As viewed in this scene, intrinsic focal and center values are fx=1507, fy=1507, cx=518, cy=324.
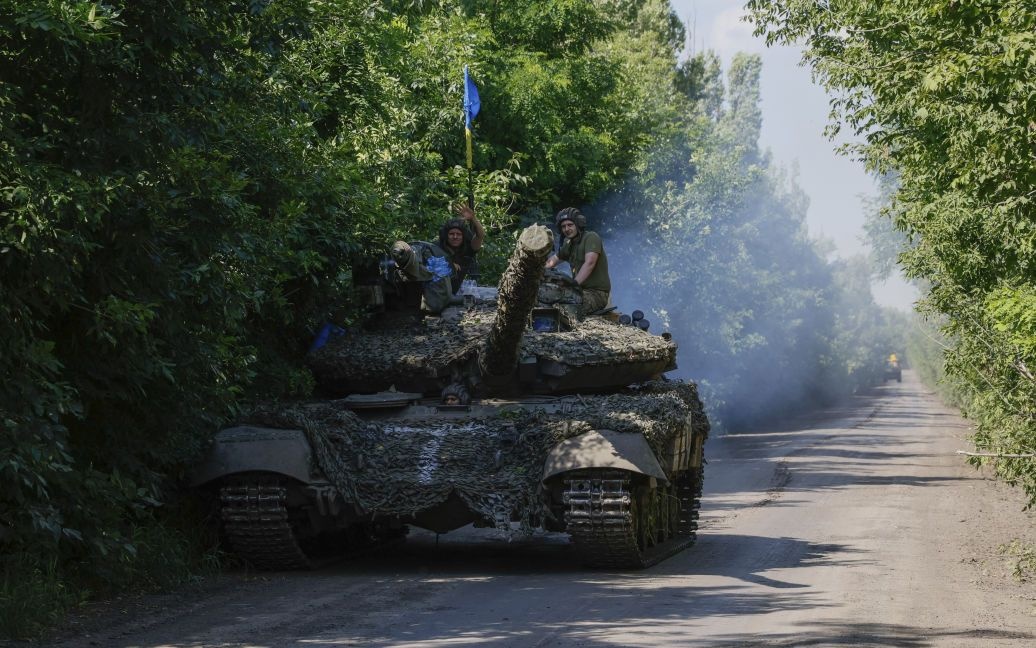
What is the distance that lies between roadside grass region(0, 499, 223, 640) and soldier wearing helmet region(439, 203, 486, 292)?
353cm

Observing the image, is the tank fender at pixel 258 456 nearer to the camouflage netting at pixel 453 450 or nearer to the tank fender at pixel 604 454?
the camouflage netting at pixel 453 450

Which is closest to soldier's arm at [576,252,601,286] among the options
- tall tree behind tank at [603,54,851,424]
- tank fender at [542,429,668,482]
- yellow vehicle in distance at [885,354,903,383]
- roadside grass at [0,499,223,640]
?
tank fender at [542,429,668,482]

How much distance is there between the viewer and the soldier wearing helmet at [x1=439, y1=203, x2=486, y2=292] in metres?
13.9

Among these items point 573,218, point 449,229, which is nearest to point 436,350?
point 449,229

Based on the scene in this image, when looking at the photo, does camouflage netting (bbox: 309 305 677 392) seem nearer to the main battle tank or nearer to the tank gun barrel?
the main battle tank

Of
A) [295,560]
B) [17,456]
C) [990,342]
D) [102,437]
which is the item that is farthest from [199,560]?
[990,342]

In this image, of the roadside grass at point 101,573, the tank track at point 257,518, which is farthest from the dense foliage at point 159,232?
the tank track at point 257,518

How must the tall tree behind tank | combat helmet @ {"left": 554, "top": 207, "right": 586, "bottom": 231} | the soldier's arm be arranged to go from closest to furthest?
the soldier's arm, combat helmet @ {"left": 554, "top": 207, "right": 586, "bottom": 231}, the tall tree behind tank

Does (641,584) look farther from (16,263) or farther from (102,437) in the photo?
(16,263)

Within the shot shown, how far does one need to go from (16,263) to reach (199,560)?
11.2ft

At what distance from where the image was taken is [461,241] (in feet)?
46.0

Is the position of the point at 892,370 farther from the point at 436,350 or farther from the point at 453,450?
the point at 453,450

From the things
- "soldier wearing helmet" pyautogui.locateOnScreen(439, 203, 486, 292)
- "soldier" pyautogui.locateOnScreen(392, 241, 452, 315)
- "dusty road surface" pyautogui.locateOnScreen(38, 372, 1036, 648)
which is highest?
"soldier wearing helmet" pyautogui.locateOnScreen(439, 203, 486, 292)

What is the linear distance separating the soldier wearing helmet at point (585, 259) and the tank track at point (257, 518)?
3.87m
